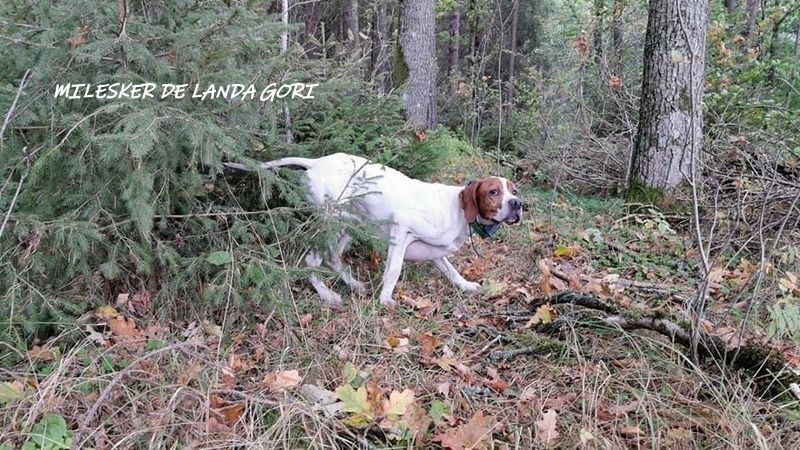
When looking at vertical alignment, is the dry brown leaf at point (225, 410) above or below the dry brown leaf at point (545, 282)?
above

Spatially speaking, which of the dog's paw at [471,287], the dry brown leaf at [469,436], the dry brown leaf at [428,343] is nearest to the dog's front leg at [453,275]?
the dog's paw at [471,287]

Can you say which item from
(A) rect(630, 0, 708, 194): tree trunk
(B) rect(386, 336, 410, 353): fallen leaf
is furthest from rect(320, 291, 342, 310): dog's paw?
(A) rect(630, 0, 708, 194): tree trunk

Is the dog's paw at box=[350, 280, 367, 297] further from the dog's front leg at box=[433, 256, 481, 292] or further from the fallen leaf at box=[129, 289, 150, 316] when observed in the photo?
the fallen leaf at box=[129, 289, 150, 316]

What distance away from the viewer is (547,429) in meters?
2.37

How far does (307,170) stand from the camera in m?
4.15

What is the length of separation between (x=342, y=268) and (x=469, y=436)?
218cm

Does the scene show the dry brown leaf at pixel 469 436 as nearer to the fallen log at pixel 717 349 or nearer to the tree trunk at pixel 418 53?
the fallen log at pixel 717 349

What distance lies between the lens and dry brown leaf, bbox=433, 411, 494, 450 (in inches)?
89.3

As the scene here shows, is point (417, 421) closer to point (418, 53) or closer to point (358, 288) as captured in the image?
point (358, 288)

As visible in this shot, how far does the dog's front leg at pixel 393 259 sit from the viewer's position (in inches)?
155

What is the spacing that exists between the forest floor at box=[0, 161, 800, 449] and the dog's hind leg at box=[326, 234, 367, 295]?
0.18m

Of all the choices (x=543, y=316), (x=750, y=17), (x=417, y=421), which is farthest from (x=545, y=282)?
(x=750, y=17)

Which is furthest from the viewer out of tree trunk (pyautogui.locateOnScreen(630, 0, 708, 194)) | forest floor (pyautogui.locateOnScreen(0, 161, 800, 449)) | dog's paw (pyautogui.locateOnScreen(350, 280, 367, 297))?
tree trunk (pyautogui.locateOnScreen(630, 0, 708, 194))

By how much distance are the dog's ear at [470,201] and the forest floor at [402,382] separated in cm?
58
